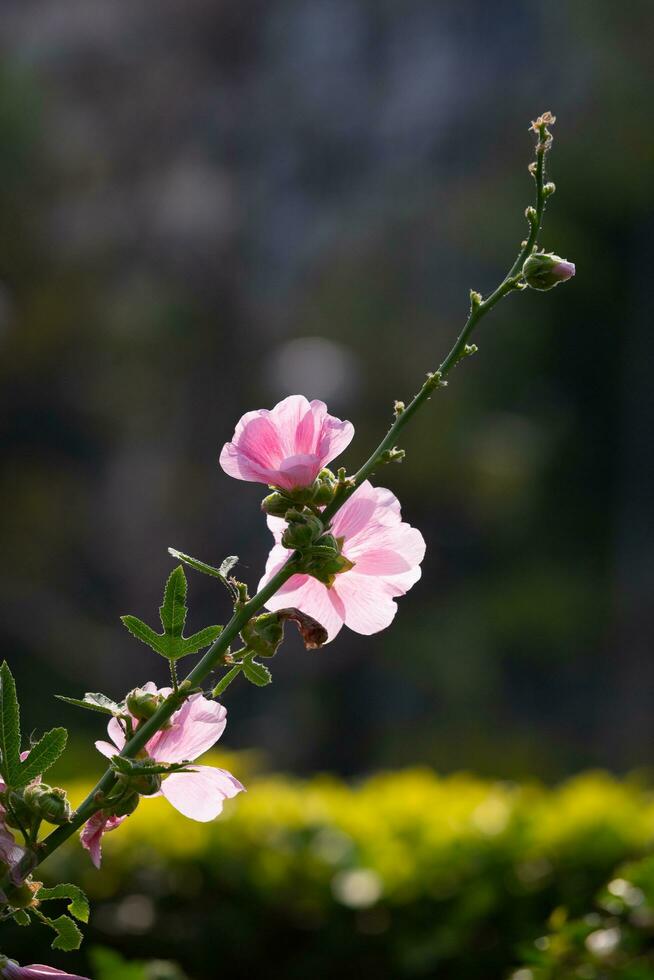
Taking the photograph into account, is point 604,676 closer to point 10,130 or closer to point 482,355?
point 482,355

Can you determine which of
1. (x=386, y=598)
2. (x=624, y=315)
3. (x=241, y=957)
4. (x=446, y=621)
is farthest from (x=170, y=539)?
(x=386, y=598)

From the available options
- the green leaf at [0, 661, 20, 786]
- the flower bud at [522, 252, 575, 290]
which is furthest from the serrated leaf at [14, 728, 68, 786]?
the flower bud at [522, 252, 575, 290]

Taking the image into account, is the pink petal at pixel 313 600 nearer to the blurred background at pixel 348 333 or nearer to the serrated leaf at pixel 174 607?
the serrated leaf at pixel 174 607

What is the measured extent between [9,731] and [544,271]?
1.42 feet

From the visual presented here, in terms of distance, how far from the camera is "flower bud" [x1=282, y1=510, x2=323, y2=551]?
701mm

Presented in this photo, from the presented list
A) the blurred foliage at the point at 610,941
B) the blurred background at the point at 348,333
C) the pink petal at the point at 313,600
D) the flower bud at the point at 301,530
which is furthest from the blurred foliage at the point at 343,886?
the blurred background at the point at 348,333

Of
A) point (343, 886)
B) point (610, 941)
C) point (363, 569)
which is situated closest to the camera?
point (363, 569)

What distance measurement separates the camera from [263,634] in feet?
2.33

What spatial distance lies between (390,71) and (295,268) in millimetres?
3104

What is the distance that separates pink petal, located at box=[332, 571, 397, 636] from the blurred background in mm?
10186

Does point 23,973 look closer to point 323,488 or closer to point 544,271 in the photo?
point 323,488

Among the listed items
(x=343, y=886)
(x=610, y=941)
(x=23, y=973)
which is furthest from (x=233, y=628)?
(x=343, y=886)

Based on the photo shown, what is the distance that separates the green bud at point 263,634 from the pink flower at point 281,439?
0.09 m

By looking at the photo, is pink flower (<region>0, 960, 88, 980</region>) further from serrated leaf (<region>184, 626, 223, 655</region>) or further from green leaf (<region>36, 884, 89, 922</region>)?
serrated leaf (<region>184, 626, 223, 655</region>)
